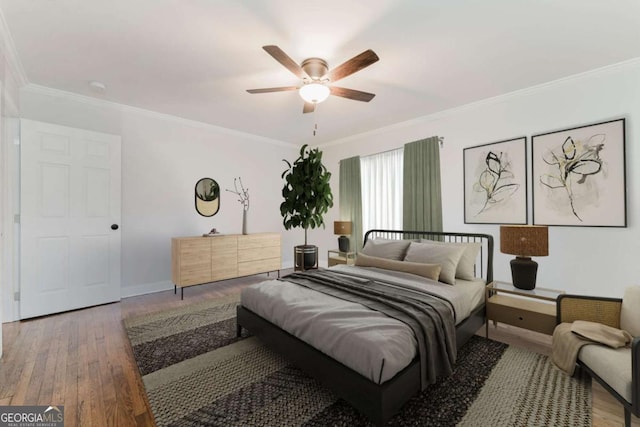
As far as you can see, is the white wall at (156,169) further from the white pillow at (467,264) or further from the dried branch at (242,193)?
the white pillow at (467,264)

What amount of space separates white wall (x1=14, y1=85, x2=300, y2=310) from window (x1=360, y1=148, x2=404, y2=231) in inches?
90.9

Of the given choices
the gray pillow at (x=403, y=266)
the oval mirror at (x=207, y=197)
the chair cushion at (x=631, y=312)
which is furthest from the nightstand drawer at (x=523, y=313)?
the oval mirror at (x=207, y=197)

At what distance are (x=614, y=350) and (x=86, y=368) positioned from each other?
12.2 feet

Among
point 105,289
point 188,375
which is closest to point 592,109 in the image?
point 188,375

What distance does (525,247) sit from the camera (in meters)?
2.49

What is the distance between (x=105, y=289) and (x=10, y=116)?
7.39 ft

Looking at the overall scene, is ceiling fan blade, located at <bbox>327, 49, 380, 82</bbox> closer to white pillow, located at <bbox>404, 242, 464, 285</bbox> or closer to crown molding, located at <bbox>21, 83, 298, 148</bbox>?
white pillow, located at <bbox>404, 242, 464, 285</bbox>

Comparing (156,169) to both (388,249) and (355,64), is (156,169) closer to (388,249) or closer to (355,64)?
(355,64)

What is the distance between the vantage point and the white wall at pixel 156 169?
3.43m

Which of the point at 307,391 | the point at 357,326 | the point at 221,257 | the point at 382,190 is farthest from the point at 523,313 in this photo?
the point at 221,257

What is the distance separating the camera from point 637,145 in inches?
98.5

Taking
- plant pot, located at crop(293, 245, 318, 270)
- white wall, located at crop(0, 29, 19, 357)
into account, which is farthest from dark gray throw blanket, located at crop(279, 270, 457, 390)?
white wall, located at crop(0, 29, 19, 357)

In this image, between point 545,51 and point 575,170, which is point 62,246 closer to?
point 545,51

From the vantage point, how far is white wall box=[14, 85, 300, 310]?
3.43 metres
